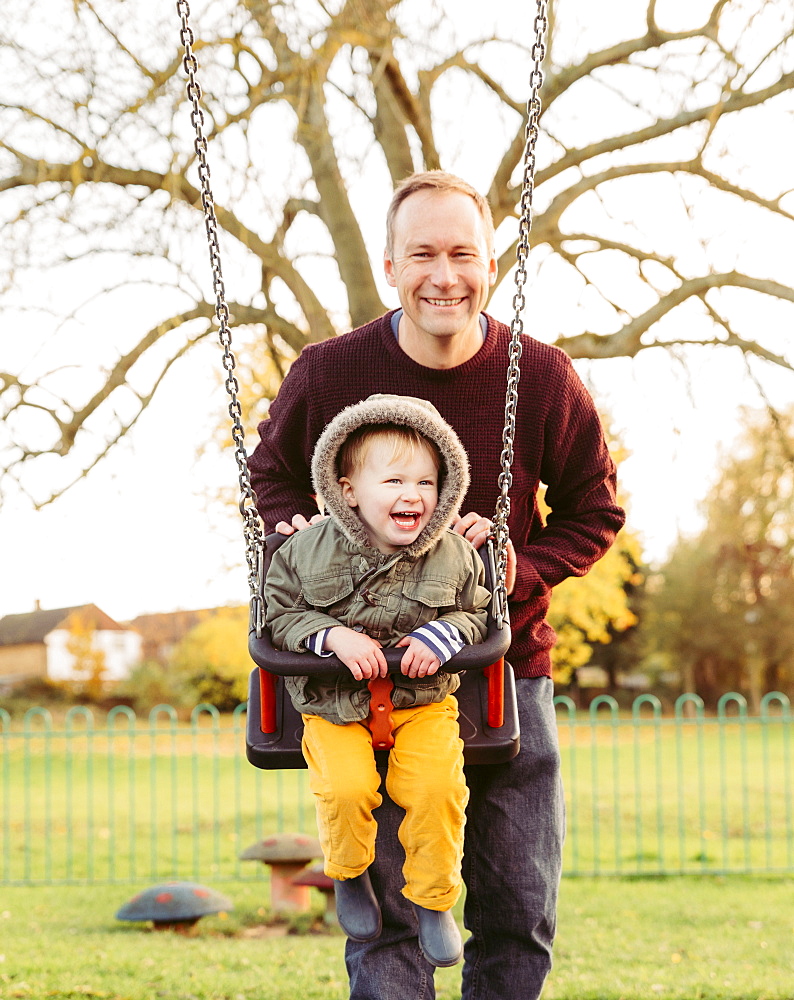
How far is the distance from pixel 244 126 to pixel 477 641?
15.7 feet

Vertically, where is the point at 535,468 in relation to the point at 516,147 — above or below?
below

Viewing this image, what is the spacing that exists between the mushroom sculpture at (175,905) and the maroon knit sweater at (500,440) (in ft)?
15.5

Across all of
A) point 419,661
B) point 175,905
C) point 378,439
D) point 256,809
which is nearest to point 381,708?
point 419,661

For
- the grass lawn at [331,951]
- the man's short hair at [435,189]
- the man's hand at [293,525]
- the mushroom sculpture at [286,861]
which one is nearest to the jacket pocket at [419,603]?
the man's hand at [293,525]

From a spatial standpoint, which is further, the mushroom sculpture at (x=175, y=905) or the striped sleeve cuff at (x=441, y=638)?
the mushroom sculpture at (x=175, y=905)

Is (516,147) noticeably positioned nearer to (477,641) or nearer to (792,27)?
(792,27)

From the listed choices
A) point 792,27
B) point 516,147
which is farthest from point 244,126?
point 792,27

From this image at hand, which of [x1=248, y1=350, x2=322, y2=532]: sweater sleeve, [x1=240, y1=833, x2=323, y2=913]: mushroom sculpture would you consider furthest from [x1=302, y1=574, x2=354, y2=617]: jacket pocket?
[x1=240, y1=833, x2=323, y2=913]: mushroom sculpture

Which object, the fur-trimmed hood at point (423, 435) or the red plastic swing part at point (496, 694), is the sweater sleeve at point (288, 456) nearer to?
the fur-trimmed hood at point (423, 435)

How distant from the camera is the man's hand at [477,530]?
2.38 metres

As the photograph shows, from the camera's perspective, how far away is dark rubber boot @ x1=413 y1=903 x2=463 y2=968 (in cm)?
220

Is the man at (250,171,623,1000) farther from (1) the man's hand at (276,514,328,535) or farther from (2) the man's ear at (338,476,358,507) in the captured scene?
(2) the man's ear at (338,476,358,507)

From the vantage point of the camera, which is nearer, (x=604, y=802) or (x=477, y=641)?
(x=477, y=641)

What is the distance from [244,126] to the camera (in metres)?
6.24
